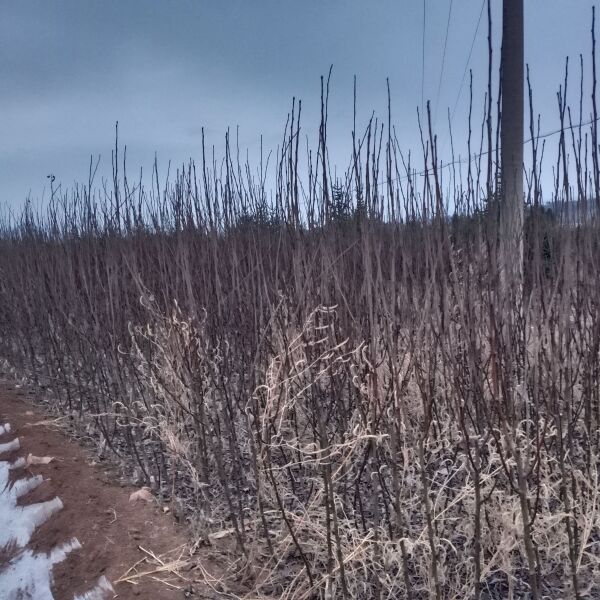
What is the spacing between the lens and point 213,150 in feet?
16.6

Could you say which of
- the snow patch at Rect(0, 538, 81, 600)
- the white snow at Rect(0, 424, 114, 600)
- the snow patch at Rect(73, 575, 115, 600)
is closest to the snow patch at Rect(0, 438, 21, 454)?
the white snow at Rect(0, 424, 114, 600)

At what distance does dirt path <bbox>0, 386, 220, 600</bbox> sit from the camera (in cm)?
264

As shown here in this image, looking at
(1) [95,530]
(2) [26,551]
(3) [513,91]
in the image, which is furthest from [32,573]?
(3) [513,91]

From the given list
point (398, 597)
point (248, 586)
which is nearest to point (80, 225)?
point (248, 586)

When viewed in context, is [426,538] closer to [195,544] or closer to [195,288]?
[195,544]

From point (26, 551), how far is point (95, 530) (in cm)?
37

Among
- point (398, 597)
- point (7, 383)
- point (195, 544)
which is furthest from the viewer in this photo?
point (7, 383)

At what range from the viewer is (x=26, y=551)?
305 cm

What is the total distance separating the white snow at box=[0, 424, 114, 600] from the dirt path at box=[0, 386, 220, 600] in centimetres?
3

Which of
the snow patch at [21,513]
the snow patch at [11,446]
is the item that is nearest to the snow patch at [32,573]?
the snow patch at [21,513]

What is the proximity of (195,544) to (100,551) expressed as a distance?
49 cm

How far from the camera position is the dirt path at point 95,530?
2.64 meters

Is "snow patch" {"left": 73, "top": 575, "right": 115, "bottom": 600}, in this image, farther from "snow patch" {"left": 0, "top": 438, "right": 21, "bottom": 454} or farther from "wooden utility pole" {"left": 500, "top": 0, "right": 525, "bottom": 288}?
"wooden utility pole" {"left": 500, "top": 0, "right": 525, "bottom": 288}

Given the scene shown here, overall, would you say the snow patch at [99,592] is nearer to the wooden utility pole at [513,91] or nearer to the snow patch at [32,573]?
the snow patch at [32,573]
